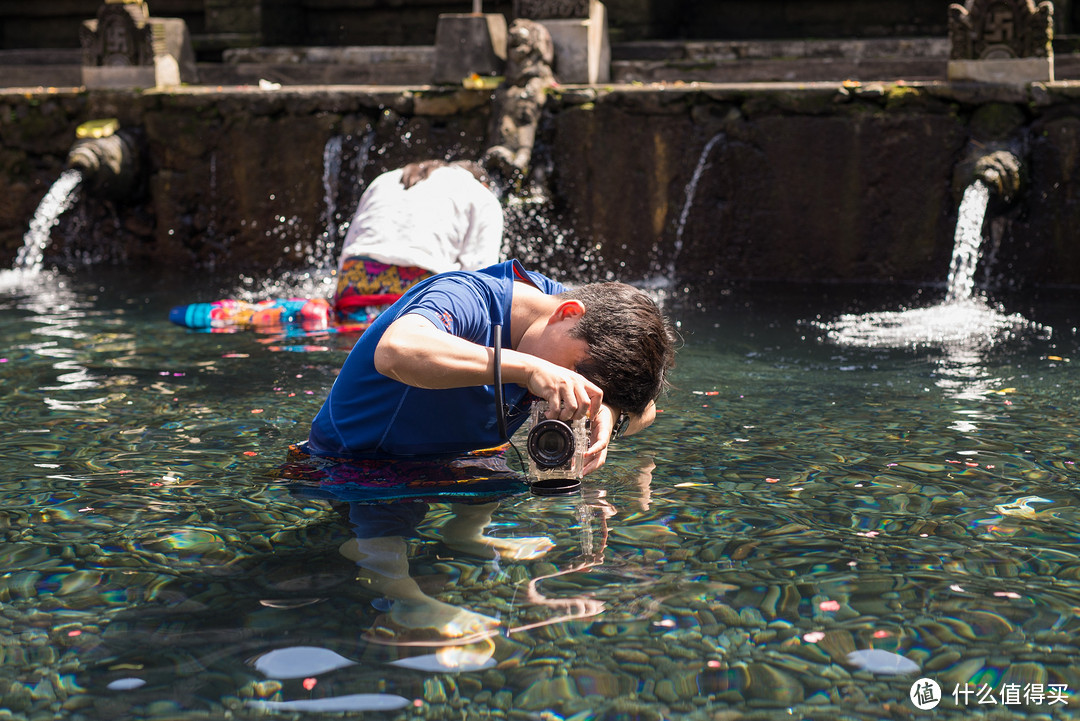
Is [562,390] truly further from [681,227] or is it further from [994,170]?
[681,227]

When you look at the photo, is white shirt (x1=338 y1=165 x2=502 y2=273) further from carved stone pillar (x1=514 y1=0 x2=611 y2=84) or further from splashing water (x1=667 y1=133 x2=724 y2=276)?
carved stone pillar (x1=514 y1=0 x2=611 y2=84)

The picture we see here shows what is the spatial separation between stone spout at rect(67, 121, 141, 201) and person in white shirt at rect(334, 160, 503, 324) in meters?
4.74

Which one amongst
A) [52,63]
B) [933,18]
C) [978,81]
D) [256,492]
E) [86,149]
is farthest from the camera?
[52,63]

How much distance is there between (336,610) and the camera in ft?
8.79

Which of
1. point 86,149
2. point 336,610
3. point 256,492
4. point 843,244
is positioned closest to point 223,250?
point 86,149

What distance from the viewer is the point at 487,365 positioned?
2.71 metres

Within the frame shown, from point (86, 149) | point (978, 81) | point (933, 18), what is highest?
point (933, 18)

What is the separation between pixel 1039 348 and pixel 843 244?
2.72 metres

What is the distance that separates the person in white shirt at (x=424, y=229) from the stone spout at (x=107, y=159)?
4.74 metres

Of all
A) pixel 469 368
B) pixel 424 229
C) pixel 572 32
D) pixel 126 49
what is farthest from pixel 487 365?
pixel 126 49

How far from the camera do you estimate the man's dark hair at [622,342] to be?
2.83 metres

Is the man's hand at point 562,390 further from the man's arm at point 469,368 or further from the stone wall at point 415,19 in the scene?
the stone wall at point 415,19

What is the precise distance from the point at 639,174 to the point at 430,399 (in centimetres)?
592

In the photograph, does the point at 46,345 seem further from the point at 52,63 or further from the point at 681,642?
the point at 52,63
